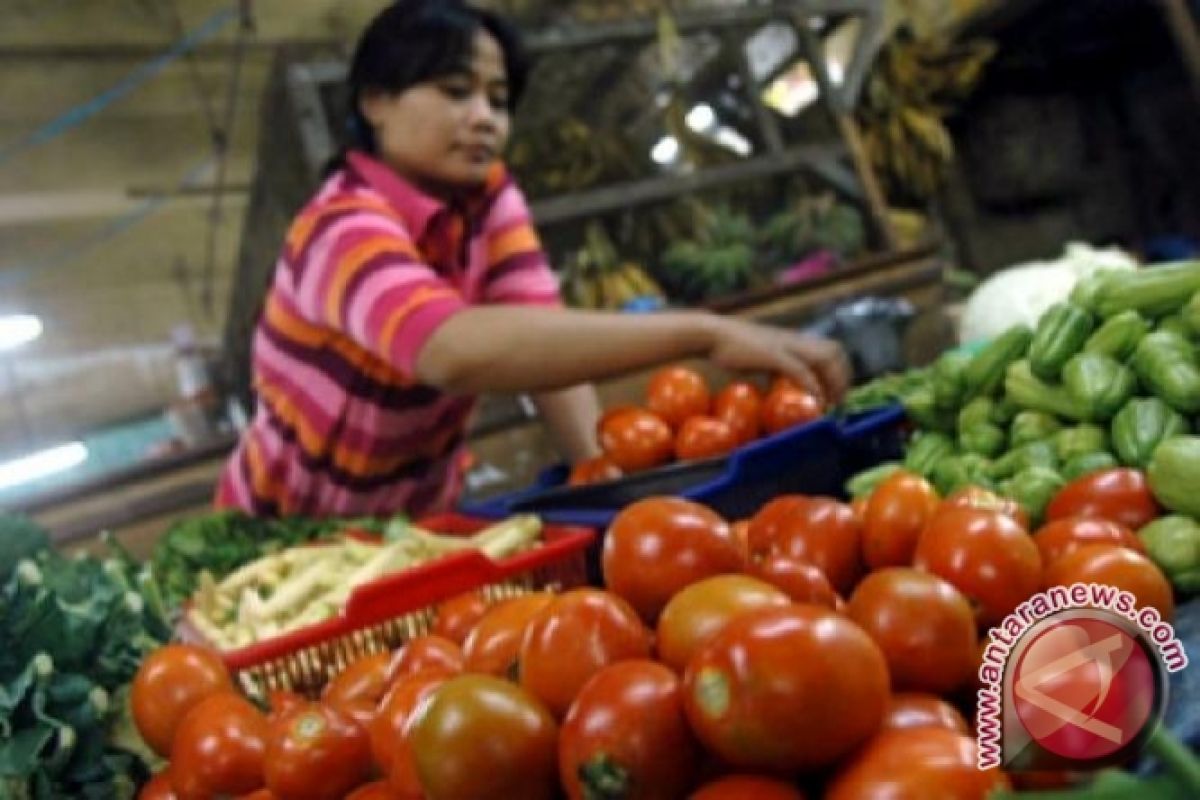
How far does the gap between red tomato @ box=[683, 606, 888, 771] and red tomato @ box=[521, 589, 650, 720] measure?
0.12 metres

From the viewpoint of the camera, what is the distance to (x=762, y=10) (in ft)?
17.0

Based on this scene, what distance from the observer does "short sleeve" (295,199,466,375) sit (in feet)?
6.39

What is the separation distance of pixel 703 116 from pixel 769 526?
5394 millimetres

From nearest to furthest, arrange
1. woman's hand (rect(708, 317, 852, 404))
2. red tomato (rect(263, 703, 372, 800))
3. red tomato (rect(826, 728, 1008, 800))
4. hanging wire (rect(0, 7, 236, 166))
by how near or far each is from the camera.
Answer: red tomato (rect(826, 728, 1008, 800))
red tomato (rect(263, 703, 372, 800))
woman's hand (rect(708, 317, 852, 404))
hanging wire (rect(0, 7, 236, 166))

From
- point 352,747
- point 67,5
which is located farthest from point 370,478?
point 67,5

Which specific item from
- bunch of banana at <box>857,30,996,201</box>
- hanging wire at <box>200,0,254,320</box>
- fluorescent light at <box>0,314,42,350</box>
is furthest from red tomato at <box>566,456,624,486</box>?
fluorescent light at <box>0,314,42,350</box>

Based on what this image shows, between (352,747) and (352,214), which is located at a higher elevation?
(352,214)

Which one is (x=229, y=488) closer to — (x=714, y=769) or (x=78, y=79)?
(x=714, y=769)

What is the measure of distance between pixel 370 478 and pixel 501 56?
43.4 inches

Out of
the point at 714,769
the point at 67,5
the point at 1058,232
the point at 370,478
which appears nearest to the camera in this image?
the point at 714,769

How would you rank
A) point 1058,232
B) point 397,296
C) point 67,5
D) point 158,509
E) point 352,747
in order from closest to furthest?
point 352,747 → point 397,296 → point 158,509 → point 67,5 → point 1058,232

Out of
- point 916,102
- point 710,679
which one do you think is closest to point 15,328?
point 916,102

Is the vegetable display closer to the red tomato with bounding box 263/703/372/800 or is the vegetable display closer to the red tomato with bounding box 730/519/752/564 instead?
the red tomato with bounding box 730/519/752/564

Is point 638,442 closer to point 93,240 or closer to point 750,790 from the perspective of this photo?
point 750,790
